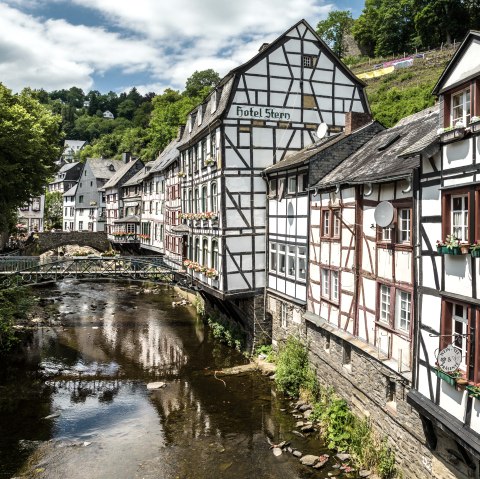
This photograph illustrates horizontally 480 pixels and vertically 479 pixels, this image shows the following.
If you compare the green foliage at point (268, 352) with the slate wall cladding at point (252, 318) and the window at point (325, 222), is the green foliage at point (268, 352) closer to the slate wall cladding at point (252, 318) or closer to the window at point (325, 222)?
the slate wall cladding at point (252, 318)

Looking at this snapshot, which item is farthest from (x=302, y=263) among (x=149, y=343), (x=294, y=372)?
(x=149, y=343)

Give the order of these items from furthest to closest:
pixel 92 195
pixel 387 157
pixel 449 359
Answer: pixel 92 195, pixel 387 157, pixel 449 359

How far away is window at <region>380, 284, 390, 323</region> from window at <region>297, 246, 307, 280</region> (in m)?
5.45

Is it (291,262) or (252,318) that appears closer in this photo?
(291,262)

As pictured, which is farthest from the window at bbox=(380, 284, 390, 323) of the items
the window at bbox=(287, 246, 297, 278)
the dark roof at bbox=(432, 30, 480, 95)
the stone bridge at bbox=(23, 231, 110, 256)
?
the stone bridge at bbox=(23, 231, 110, 256)

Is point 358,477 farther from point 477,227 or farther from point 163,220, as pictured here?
point 163,220

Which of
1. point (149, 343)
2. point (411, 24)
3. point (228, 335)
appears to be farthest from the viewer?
point (411, 24)

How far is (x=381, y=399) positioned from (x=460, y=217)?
6163 millimetres

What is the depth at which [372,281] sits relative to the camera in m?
14.0

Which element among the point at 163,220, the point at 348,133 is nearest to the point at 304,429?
the point at 348,133

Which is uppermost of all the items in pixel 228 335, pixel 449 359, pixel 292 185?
pixel 292 185

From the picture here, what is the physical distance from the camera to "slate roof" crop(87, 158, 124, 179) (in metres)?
67.6

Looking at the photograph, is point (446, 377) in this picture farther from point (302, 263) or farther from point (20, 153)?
point (20, 153)

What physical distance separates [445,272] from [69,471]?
12.0 m
